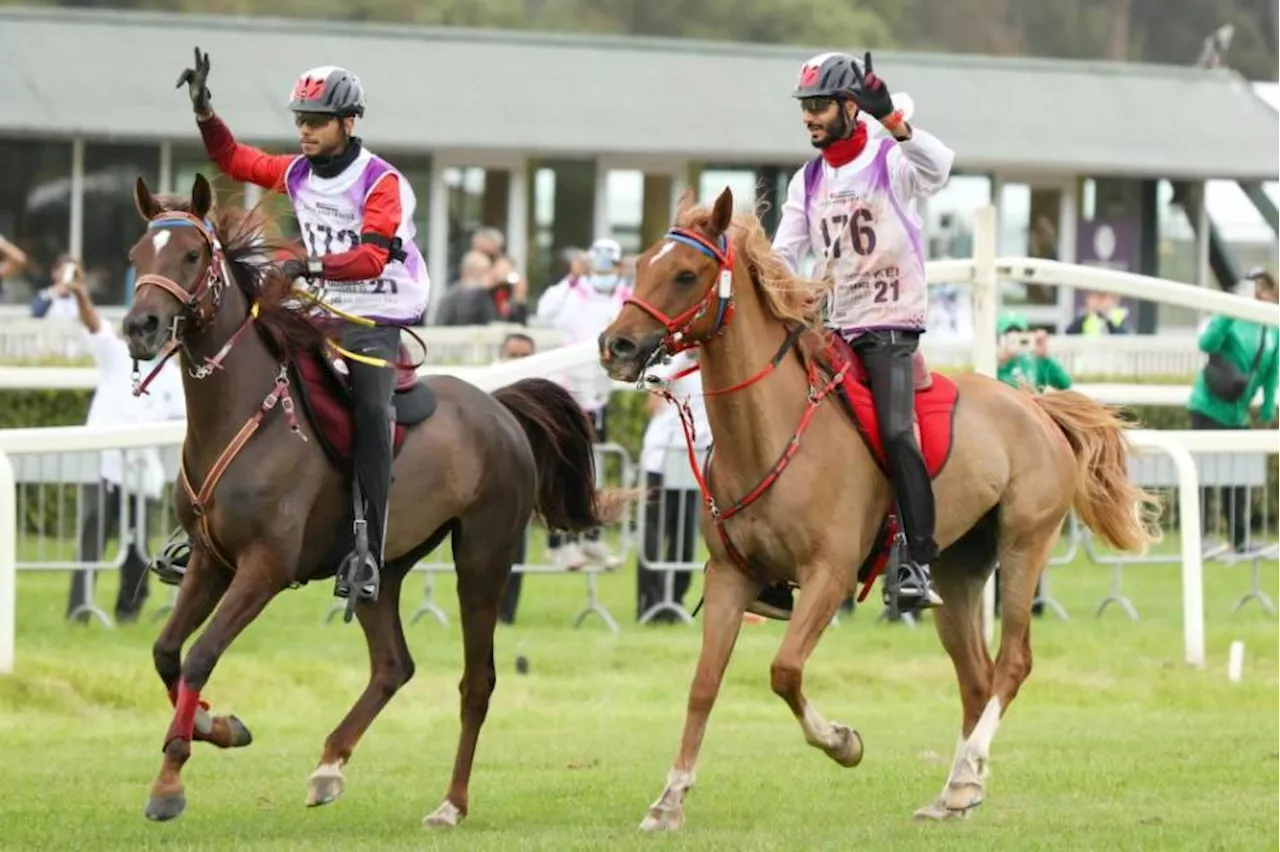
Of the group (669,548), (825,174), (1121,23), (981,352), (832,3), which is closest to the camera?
(825,174)

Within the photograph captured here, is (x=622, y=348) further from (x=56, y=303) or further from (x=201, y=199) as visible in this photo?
(x=56, y=303)

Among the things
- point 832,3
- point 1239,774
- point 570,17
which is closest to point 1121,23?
point 832,3

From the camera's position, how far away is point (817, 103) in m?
9.55

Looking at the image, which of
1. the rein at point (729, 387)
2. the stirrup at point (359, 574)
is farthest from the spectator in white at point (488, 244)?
the rein at point (729, 387)

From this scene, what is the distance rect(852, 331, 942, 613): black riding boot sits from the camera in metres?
9.62

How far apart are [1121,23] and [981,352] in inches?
1504

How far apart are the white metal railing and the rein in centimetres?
417

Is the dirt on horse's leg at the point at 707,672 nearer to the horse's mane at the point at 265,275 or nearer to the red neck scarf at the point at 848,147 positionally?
the red neck scarf at the point at 848,147

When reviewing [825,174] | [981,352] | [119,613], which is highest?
[825,174]

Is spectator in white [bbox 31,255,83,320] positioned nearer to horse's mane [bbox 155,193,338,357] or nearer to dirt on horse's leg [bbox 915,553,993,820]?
horse's mane [bbox 155,193,338,357]

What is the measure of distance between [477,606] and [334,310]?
1.33m

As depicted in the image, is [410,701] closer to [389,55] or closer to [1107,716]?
[1107,716]

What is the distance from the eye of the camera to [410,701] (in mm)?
13711

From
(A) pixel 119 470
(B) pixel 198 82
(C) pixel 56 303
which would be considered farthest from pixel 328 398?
(C) pixel 56 303
